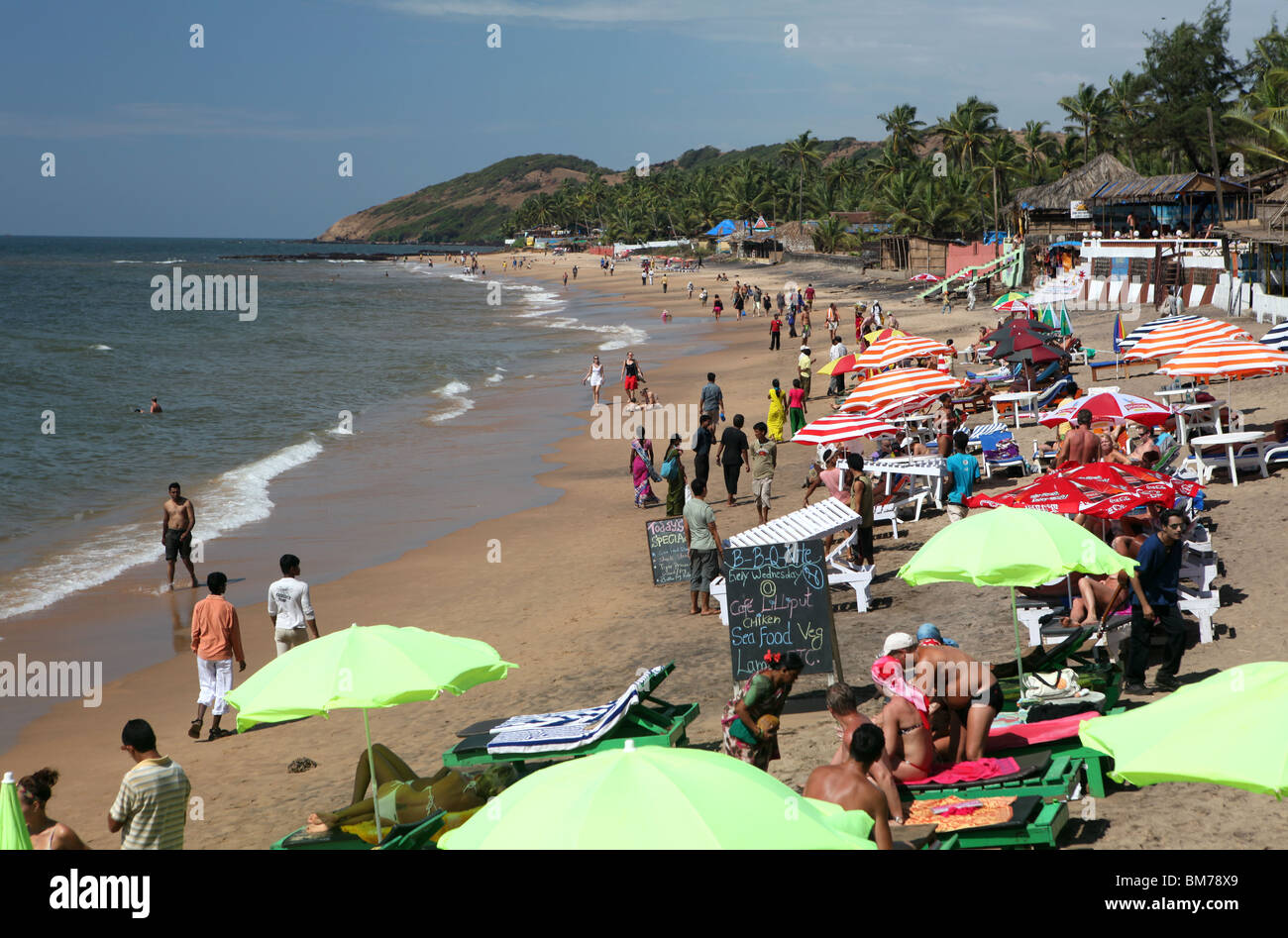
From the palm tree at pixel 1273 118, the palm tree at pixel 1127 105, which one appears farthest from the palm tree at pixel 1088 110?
the palm tree at pixel 1273 118

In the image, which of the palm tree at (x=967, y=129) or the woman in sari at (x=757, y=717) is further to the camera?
the palm tree at (x=967, y=129)

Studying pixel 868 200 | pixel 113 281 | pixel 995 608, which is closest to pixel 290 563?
pixel 995 608

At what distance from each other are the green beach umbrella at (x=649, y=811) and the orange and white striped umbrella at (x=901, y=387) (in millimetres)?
12583

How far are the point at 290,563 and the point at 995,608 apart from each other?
6.44 metres

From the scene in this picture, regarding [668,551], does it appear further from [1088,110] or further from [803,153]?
[803,153]

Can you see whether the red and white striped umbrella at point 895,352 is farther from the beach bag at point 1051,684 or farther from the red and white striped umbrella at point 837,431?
the beach bag at point 1051,684

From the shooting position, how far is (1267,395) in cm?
1808

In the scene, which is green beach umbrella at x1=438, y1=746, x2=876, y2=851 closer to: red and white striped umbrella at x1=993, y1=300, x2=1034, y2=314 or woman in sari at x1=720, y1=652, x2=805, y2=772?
woman in sari at x1=720, y1=652, x2=805, y2=772

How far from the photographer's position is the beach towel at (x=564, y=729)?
7344 millimetres

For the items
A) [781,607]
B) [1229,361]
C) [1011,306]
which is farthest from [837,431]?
[1011,306]

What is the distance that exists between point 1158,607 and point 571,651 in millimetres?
5334

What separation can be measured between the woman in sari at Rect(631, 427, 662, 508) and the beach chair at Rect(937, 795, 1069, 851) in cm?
1050

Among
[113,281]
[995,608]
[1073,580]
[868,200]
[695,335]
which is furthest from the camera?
[113,281]
